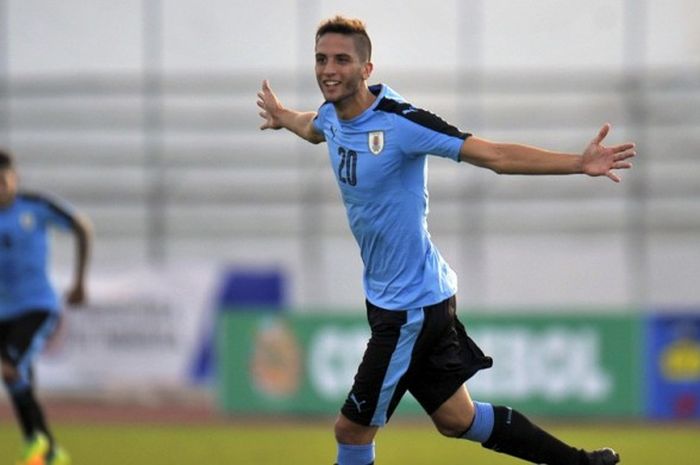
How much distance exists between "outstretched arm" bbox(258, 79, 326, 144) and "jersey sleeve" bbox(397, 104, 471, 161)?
0.81m

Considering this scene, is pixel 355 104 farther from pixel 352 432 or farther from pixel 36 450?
pixel 36 450

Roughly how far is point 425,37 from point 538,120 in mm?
2425

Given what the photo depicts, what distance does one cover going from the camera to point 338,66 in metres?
7.71

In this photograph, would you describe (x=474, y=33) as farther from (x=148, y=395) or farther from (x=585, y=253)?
(x=148, y=395)

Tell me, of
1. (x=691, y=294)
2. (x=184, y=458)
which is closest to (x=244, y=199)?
Answer: (x=691, y=294)

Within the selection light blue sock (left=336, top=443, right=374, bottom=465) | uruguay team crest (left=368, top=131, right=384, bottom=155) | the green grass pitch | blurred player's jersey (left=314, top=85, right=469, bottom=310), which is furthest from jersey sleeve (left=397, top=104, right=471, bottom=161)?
the green grass pitch

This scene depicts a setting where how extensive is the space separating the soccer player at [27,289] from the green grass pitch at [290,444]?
97 cm

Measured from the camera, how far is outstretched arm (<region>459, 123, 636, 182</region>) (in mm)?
7223

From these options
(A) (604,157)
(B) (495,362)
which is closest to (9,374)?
(A) (604,157)

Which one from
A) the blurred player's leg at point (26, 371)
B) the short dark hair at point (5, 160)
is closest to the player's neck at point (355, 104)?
the short dark hair at point (5, 160)

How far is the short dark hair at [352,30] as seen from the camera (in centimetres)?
776

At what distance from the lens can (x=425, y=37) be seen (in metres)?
27.2

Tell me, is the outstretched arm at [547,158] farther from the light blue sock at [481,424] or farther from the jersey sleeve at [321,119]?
the light blue sock at [481,424]

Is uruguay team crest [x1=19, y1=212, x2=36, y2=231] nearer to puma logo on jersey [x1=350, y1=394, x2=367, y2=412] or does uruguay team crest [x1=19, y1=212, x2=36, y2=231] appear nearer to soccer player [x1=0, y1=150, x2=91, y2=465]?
soccer player [x1=0, y1=150, x2=91, y2=465]
